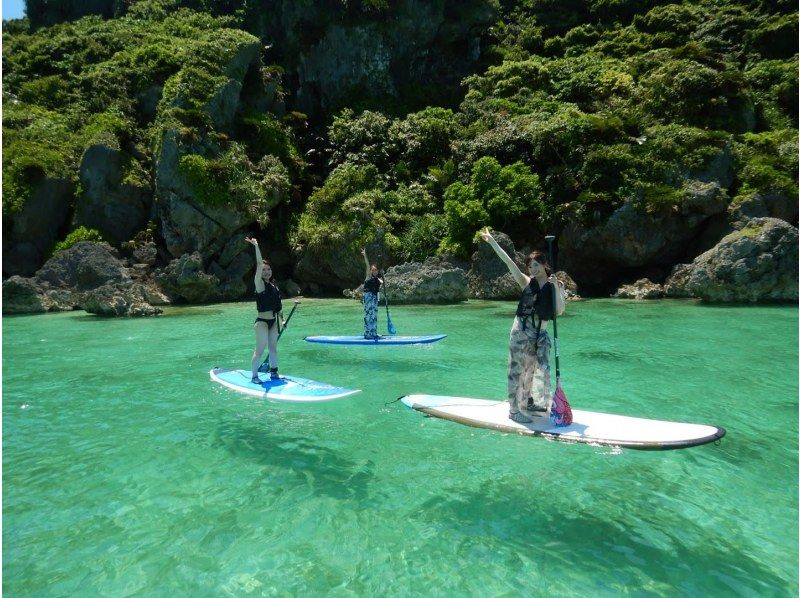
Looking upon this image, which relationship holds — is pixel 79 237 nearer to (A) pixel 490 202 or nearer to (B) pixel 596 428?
(A) pixel 490 202

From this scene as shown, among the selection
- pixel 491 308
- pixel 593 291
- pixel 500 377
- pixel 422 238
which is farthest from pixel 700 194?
pixel 500 377

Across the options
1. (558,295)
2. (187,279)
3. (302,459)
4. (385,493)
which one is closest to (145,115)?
(187,279)

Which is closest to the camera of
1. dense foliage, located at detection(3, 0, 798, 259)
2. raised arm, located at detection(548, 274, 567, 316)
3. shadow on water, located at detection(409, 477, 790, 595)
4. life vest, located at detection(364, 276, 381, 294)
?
shadow on water, located at detection(409, 477, 790, 595)

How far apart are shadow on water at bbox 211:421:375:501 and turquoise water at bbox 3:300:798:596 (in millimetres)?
31

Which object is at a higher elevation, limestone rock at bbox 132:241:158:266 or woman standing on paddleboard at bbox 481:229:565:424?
limestone rock at bbox 132:241:158:266

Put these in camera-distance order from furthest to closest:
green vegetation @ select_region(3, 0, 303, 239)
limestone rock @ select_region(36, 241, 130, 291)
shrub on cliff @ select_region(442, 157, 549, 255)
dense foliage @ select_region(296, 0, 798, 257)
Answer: green vegetation @ select_region(3, 0, 303, 239), shrub on cliff @ select_region(442, 157, 549, 255), dense foliage @ select_region(296, 0, 798, 257), limestone rock @ select_region(36, 241, 130, 291)

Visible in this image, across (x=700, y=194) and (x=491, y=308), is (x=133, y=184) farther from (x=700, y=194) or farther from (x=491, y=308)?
(x=700, y=194)

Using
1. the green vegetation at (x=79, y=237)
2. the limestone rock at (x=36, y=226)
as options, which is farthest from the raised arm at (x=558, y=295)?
the limestone rock at (x=36, y=226)

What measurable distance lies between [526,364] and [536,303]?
0.83m

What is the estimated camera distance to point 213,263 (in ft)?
93.3

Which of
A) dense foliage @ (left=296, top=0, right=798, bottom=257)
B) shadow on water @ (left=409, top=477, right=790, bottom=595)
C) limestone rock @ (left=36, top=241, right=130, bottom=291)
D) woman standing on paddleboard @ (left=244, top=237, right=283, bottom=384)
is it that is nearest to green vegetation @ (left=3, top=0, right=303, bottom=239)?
dense foliage @ (left=296, top=0, right=798, bottom=257)

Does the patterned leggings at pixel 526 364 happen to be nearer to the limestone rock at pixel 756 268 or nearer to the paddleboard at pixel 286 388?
the paddleboard at pixel 286 388

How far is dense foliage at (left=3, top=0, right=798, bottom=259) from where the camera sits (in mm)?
26688

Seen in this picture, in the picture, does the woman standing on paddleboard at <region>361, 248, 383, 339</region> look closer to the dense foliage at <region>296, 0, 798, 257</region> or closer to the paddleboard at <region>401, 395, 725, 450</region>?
the paddleboard at <region>401, 395, 725, 450</region>
